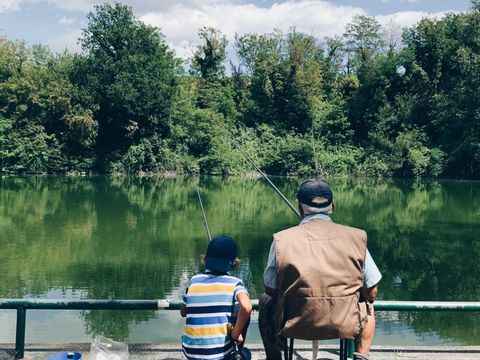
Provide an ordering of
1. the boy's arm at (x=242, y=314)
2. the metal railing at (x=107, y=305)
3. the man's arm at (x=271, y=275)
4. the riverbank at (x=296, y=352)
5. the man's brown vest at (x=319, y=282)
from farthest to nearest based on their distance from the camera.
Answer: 1. the riverbank at (x=296, y=352)
2. the metal railing at (x=107, y=305)
3. the boy's arm at (x=242, y=314)
4. the man's arm at (x=271, y=275)
5. the man's brown vest at (x=319, y=282)

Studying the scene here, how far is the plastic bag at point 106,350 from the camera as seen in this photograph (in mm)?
3334

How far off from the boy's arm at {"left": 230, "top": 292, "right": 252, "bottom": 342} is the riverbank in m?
1.17

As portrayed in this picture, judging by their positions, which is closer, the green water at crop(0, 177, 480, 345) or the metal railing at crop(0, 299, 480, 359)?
the metal railing at crop(0, 299, 480, 359)

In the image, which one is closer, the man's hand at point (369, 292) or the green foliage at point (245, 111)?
the man's hand at point (369, 292)

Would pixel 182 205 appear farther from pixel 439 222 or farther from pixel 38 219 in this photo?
pixel 439 222

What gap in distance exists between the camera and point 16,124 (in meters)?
36.0

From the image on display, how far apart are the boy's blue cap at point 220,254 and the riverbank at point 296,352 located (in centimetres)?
130

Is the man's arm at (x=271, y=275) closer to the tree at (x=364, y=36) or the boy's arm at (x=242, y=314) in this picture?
the boy's arm at (x=242, y=314)

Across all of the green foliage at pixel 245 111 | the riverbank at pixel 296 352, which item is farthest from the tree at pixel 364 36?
the riverbank at pixel 296 352

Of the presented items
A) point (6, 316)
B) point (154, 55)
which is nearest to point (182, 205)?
point (6, 316)

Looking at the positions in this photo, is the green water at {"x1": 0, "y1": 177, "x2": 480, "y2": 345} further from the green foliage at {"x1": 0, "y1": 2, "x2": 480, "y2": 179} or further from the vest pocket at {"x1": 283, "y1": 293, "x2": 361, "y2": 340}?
the green foliage at {"x1": 0, "y1": 2, "x2": 480, "y2": 179}

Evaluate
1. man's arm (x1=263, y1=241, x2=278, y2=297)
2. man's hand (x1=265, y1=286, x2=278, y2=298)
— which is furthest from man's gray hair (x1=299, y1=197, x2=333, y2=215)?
man's hand (x1=265, y1=286, x2=278, y2=298)

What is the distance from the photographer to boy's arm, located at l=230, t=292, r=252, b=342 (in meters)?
2.69

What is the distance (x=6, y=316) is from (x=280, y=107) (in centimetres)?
3419
